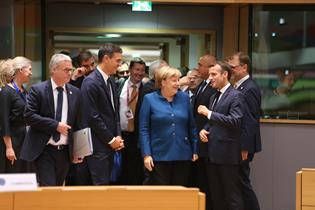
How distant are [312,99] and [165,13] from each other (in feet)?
8.57

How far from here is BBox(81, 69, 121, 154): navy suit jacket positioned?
18.0 ft

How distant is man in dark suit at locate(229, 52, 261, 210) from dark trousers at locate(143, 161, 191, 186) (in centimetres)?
67

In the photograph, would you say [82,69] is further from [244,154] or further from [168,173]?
[244,154]

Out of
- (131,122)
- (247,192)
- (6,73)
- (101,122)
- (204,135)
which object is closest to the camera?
(101,122)

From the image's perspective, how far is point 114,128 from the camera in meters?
5.64

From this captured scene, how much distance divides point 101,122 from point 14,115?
899mm

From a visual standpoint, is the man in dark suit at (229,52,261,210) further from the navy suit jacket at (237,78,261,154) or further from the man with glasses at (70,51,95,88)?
the man with glasses at (70,51,95,88)

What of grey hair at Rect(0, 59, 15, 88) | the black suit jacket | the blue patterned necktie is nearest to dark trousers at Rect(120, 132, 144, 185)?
the blue patterned necktie

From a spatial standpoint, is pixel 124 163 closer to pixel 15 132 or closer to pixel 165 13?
pixel 15 132

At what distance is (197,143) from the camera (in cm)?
595

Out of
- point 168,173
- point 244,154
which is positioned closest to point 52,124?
point 168,173

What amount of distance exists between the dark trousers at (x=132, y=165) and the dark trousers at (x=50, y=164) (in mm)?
1571

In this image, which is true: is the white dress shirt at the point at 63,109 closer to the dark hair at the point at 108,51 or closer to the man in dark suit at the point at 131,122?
the dark hair at the point at 108,51

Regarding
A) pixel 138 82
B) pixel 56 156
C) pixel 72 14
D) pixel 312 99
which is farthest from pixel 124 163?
pixel 72 14
